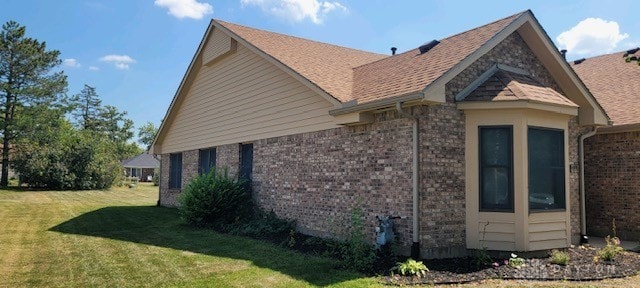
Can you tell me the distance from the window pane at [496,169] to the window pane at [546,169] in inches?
18.4

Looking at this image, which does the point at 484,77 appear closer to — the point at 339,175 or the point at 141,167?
the point at 339,175

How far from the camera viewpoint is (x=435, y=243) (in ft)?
26.6

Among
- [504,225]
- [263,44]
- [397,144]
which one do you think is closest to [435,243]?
[504,225]

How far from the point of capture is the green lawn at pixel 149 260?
275 inches

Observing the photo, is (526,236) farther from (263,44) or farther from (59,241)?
(59,241)

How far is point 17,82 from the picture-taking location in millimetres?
39469

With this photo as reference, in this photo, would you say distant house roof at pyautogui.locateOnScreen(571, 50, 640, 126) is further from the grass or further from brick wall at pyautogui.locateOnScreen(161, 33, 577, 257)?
the grass

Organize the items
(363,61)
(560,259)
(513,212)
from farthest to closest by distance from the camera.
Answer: (363,61)
(513,212)
(560,259)

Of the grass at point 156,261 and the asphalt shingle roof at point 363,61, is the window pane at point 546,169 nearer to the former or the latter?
the grass at point 156,261

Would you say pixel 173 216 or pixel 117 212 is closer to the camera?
pixel 173 216

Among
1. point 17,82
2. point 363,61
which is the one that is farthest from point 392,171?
point 17,82

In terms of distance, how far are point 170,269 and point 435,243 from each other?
4.54 metres

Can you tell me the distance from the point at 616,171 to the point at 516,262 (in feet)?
17.7

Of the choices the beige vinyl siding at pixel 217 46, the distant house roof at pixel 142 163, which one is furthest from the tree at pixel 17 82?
the beige vinyl siding at pixel 217 46
